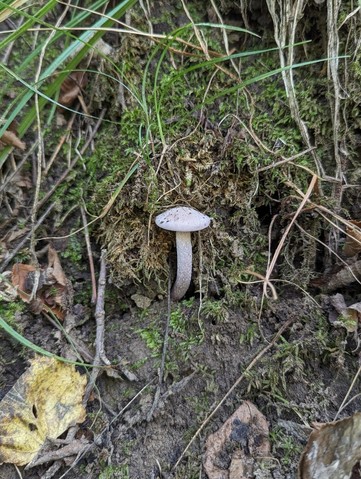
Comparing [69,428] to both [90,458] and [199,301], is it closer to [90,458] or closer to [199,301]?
[90,458]

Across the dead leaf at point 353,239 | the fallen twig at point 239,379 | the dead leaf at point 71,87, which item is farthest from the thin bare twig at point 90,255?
the dead leaf at point 353,239

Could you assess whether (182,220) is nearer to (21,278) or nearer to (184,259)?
(184,259)

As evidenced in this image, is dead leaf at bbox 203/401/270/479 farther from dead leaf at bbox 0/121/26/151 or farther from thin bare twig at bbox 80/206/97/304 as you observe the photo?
dead leaf at bbox 0/121/26/151

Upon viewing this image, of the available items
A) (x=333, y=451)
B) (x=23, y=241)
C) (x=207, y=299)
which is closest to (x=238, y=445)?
(x=333, y=451)

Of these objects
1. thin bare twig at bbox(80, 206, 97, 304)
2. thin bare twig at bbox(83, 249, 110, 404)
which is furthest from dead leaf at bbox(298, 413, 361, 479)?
thin bare twig at bbox(80, 206, 97, 304)

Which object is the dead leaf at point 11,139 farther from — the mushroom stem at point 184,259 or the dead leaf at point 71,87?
the mushroom stem at point 184,259

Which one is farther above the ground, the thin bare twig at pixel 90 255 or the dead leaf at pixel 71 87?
the dead leaf at pixel 71 87

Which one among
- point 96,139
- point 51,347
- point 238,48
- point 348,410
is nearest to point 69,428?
point 51,347
